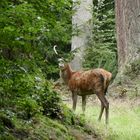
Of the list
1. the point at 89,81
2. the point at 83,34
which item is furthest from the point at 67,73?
the point at 83,34

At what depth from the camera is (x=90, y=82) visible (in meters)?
11.9

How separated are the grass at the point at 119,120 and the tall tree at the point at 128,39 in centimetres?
170

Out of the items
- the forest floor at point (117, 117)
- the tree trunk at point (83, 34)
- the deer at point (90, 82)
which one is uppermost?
the tree trunk at point (83, 34)

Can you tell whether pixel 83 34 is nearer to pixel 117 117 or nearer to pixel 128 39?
pixel 128 39

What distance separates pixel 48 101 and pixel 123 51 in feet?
36.1

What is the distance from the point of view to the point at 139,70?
59.5 feet

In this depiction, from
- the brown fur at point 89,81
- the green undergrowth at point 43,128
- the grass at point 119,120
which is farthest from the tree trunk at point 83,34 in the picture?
the green undergrowth at point 43,128

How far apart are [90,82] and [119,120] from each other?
51.5 inches

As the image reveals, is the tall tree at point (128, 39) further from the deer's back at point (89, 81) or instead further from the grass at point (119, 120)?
the deer's back at point (89, 81)

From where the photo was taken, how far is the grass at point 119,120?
32.0ft

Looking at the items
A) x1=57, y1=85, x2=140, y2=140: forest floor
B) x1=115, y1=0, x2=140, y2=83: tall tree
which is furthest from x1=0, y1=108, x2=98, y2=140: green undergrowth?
x1=115, y1=0, x2=140, y2=83: tall tree

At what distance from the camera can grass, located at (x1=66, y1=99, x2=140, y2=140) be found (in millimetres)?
9750

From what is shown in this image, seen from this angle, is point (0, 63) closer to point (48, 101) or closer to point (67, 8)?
point (67, 8)

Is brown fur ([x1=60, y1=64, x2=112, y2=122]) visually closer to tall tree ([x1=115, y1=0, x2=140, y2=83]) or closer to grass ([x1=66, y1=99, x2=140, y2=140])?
grass ([x1=66, y1=99, x2=140, y2=140])
